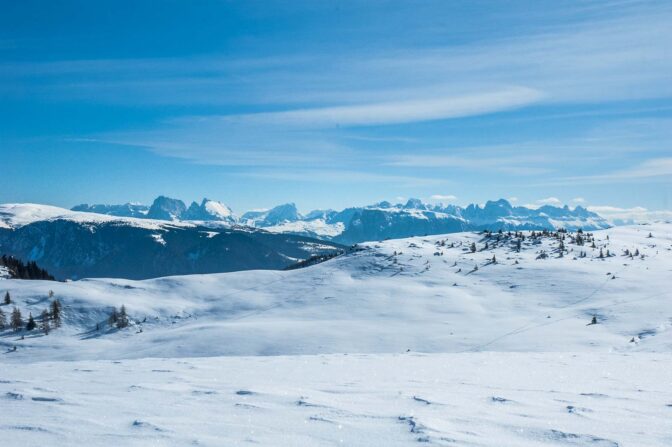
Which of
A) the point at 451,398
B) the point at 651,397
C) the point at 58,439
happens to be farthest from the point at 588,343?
the point at 58,439

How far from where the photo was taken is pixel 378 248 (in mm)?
72125

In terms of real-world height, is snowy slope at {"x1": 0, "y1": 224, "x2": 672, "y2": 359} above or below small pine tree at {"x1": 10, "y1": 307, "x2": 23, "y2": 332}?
above

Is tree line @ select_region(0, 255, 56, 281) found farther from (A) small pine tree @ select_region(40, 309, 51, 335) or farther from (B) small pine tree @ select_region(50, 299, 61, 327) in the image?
(B) small pine tree @ select_region(50, 299, 61, 327)

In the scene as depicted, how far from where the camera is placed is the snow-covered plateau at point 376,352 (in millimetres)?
8312

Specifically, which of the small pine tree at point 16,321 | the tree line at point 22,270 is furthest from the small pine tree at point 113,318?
the tree line at point 22,270

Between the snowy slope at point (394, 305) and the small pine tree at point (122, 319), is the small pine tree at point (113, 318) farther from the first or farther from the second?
the snowy slope at point (394, 305)

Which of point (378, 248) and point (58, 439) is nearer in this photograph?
point (58, 439)

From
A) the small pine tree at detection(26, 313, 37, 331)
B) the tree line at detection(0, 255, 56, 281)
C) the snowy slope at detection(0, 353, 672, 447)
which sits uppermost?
the snowy slope at detection(0, 353, 672, 447)

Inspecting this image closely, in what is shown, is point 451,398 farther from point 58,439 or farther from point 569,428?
point 58,439

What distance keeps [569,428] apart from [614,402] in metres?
3.17

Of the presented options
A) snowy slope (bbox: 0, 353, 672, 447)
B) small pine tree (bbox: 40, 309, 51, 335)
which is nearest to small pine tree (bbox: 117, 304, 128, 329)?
small pine tree (bbox: 40, 309, 51, 335)

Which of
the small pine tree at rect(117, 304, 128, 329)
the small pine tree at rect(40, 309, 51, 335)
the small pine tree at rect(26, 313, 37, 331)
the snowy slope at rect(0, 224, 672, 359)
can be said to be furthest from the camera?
the small pine tree at rect(117, 304, 128, 329)

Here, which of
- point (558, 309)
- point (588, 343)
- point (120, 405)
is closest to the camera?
point (120, 405)

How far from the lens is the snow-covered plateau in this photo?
27.3 feet
